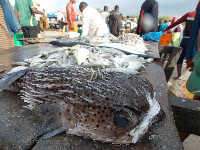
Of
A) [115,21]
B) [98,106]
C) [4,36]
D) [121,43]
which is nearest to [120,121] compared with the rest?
[98,106]

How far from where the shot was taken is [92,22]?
662cm

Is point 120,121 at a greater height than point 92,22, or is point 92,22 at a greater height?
point 92,22

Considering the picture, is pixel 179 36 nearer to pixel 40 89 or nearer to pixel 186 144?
pixel 186 144

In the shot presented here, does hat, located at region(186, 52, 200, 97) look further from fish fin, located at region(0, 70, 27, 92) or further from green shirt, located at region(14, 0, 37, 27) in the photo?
green shirt, located at region(14, 0, 37, 27)

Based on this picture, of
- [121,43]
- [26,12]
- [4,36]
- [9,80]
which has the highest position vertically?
[26,12]

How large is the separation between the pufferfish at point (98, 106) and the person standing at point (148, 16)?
6.67 meters

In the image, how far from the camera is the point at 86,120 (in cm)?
100

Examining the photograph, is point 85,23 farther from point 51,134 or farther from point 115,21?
point 51,134

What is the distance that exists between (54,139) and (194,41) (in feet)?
15.5

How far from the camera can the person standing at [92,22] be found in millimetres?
6273

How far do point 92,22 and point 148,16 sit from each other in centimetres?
287

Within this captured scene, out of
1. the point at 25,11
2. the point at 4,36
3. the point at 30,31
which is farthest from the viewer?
the point at 30,31

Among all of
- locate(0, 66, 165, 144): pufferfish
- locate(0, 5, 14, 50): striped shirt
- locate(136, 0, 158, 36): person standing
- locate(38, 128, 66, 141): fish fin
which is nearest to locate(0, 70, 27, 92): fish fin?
locate(0, 66, 165, 144): pufferfish

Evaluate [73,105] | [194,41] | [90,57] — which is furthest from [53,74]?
[194,41]
